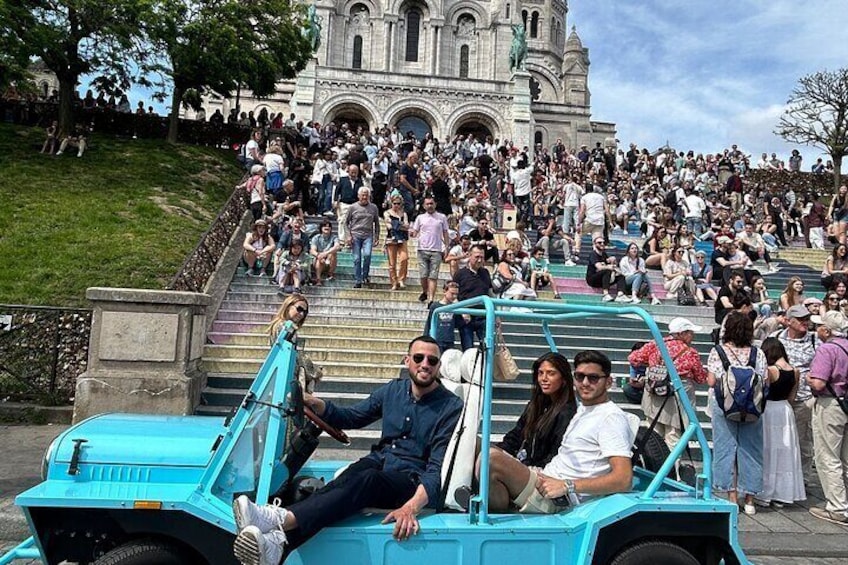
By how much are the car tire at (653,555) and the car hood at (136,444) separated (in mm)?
2453

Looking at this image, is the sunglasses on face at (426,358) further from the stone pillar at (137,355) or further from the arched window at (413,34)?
the arched window at (413,34)

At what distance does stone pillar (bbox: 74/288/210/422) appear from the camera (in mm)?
7684

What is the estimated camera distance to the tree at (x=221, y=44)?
2102 centimetres

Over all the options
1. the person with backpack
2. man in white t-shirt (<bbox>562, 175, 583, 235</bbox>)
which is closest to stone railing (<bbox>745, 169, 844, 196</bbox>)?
man in white t-shirt (<bbox>562, 175, 583, 235</bbox>)

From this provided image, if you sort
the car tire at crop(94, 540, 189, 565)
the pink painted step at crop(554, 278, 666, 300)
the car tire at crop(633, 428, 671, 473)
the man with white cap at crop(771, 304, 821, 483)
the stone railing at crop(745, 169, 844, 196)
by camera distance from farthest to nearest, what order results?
the stone railing at crop(745, 169, 844, 196)
the pink painted step at crop(554, 278, 666, 300)
the man with white cap at crop(771, 304, 821, 483)
the car tire at crop(633, 428, 671, 473)
the car tire at crop(94, 540, 189, 565)

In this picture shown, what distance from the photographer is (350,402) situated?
8734mm

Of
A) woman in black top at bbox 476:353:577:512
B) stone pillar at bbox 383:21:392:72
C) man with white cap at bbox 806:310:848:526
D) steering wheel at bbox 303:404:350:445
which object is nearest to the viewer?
steering wheel at bbox 303:404:350:445

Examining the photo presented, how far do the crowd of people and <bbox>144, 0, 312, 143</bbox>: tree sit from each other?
3032 mm

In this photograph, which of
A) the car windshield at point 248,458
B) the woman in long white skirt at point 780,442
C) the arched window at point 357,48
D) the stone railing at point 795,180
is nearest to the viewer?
the car windshield at point 248,458

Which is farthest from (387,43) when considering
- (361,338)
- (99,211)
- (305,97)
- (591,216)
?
(361,338)

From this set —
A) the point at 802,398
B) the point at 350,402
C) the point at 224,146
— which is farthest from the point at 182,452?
the point at 224,146

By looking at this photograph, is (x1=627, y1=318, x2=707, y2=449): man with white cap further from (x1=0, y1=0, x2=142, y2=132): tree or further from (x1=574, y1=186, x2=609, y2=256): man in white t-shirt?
(x1=0, y1=0, x2=142, y2=132): tree

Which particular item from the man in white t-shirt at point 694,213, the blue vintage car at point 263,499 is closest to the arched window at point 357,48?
the man in white t-shirt at point 694,213

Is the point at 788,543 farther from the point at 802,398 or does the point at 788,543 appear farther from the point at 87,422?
the point at 87,422
